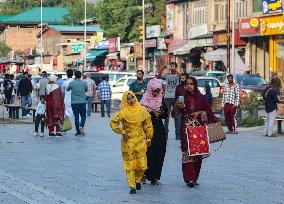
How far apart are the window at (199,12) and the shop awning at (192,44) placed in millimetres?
1605

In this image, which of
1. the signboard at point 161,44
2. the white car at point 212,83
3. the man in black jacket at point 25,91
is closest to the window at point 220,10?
the signboard at point 161,44

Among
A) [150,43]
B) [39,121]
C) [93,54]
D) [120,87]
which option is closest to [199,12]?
[150,43]

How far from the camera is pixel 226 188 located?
13.3m

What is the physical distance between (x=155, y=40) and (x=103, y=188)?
59557 mm

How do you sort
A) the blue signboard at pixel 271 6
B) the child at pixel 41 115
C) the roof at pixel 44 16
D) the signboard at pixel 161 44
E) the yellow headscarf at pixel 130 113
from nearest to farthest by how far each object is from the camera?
the yellow headscarf at pixel 130 113 → the child at pixel 41 115 → the blue signboard at pixel 271 6 → the signboard at pixel 161 44 → the roof at pixel 44 16

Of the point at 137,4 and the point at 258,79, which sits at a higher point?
the point at 137,4

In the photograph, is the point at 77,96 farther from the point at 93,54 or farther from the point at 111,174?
the point at 93,54

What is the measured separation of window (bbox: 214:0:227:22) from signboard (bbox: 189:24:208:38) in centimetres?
156

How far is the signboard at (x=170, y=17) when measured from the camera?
7062cm

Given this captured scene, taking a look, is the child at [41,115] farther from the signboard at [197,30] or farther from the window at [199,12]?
the window at [199,12]

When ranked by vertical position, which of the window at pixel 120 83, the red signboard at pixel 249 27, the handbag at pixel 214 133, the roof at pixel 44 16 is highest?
the roof at pixel 44 16

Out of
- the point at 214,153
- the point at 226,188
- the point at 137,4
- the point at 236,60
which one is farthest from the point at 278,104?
the point at 137,4

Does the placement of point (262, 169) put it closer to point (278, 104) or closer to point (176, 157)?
point (176, 157)

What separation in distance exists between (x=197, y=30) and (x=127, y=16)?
1479 centimetres
